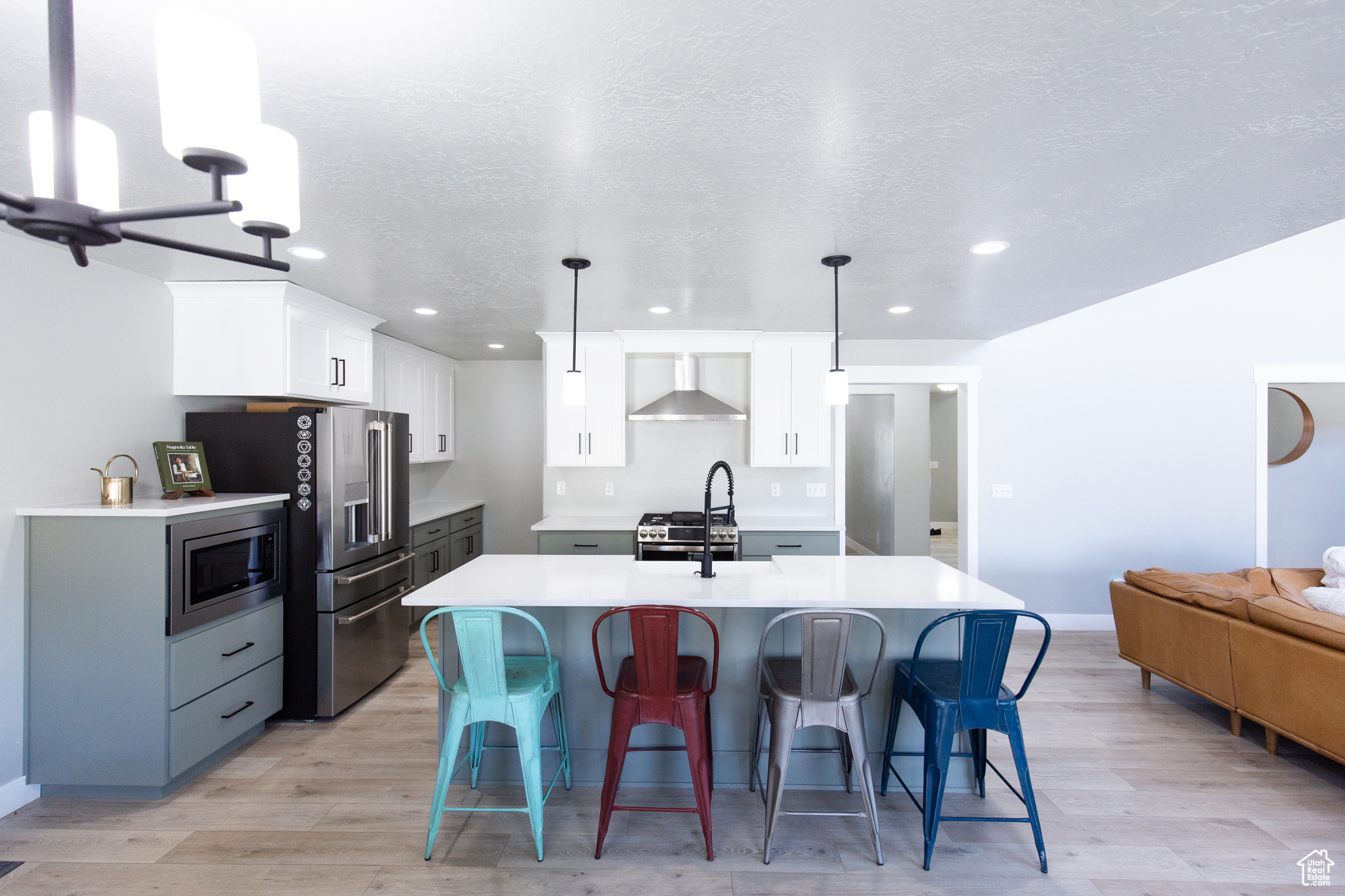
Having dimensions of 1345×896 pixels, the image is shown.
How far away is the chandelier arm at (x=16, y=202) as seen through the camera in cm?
77

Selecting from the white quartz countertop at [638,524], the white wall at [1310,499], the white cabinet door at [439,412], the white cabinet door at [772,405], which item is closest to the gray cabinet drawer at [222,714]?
the white quartz countertop at [638,524]

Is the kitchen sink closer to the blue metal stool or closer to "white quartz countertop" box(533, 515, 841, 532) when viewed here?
the blue metal stool

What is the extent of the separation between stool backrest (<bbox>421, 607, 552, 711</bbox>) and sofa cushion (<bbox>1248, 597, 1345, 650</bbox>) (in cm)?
309

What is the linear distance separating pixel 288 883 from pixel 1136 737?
3.67 meters

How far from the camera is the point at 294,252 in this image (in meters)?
2.69

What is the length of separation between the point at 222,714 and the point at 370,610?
33.6 inches

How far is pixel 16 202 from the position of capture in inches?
31.7

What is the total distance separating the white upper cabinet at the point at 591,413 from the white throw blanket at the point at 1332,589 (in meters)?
3.84

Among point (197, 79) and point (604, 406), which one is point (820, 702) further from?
point (604, 406)

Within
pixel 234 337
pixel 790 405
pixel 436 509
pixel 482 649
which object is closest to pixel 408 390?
pixel 436 509

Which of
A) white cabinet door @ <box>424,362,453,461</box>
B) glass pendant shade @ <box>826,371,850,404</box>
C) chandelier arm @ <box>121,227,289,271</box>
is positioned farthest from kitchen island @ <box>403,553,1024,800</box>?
white cabinet door @ <box>424,362,453,461</box>

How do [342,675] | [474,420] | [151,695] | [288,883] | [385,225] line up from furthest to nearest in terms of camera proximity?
1. [474,420]
2. [342,675]
3. [151,695]
4. [385,225]
5. [288,883]

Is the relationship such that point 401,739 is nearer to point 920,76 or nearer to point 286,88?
point 286,88

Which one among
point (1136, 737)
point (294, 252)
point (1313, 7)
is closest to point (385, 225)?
point (294, 252)
